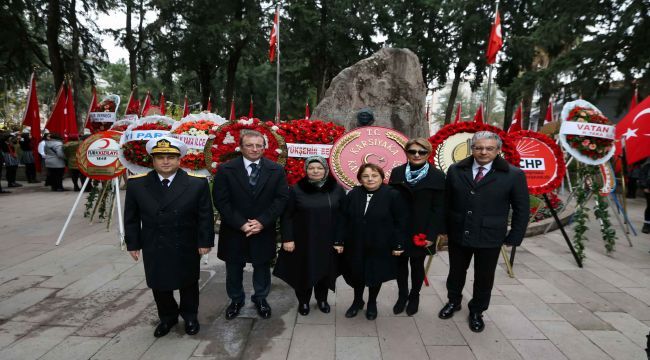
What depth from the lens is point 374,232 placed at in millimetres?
3379

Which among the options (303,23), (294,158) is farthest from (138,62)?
(294,158)

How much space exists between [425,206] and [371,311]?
3.70ft

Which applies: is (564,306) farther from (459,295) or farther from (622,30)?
(622,30)

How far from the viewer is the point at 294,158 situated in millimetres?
4898

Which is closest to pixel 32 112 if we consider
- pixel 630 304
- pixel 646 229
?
pixel 630 304

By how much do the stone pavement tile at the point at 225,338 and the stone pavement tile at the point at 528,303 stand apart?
104 inches

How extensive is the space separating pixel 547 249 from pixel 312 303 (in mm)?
4360

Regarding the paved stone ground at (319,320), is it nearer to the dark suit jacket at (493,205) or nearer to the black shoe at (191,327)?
the black shoe at (191,327)

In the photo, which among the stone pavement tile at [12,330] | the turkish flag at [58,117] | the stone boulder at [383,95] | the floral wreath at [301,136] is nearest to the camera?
the stone pavement tile at [12,330]

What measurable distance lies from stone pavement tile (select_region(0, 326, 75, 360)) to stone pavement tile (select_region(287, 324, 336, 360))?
198cm

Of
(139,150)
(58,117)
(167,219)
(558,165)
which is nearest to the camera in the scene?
(167,219)

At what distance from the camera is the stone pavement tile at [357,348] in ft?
9.65

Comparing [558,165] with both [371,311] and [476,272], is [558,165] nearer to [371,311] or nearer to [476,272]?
[476,272]

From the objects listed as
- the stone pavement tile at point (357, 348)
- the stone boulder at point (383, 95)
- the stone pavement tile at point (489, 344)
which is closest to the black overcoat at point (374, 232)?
the stone pavement tile at point (357, 348)
